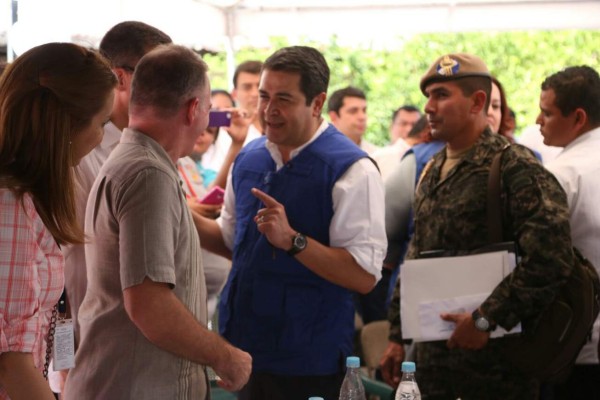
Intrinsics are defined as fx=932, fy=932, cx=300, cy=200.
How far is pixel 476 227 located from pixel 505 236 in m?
0.10

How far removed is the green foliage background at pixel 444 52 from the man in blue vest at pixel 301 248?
30.2ft

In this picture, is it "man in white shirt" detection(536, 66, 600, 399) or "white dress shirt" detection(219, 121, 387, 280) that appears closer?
"white dress shirt" detection(219, 121, 387, 280)

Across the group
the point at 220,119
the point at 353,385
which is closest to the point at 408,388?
the point at 353,385

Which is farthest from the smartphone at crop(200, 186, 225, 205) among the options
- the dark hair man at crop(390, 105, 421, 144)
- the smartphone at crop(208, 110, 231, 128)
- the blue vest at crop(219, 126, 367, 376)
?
the dark hair man at crop(390, 105, 421, 144)

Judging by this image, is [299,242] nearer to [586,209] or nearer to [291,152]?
[291,152]

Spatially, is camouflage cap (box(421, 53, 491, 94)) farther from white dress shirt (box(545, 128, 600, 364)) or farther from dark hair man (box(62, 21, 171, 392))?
dark hair man (box(62, 21, 171, 392))

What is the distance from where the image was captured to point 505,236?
Answer: 3.25 meters

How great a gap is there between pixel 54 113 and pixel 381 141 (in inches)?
455

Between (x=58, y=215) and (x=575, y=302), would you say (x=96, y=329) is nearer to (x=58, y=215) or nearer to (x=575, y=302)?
(x=58, y=215)

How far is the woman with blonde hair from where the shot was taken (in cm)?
198

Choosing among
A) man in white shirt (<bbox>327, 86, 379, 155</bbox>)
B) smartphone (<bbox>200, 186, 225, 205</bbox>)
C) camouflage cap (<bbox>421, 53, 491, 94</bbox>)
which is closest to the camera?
camouflage cap (<bbox>421, 53, 491, 94</bbox>)

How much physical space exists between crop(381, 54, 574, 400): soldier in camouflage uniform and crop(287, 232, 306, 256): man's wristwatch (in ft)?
1.80

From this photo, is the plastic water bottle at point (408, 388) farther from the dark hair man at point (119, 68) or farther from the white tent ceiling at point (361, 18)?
the white tent ceiling at point (361, 18)

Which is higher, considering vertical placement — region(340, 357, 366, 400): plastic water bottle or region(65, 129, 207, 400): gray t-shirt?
region(65, 129, 207, 400): gray t-shirt
